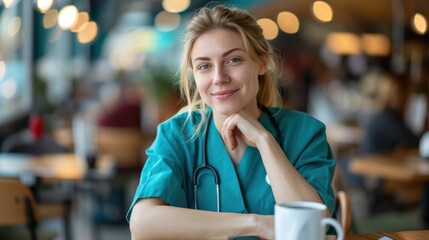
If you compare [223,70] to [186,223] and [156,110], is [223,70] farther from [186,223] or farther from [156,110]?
[156,110]

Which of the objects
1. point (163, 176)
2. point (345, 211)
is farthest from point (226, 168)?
point (345, 211)

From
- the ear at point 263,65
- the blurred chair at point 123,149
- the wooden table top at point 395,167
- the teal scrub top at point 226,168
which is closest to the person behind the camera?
the teal scrub top at point 226,168

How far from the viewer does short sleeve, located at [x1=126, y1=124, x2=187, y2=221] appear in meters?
1.75

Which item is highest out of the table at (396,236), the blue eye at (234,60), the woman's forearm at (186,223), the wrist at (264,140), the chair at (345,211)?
the blue eye at (234,60)

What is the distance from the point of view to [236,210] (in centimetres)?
182

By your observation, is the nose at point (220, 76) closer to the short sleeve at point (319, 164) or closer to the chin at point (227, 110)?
the chin at point (227, 110)

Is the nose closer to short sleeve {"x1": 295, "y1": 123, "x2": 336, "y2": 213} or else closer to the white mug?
short sleeve {"x1": 295, "y1": 123, "x2": 336, "y2": 213}

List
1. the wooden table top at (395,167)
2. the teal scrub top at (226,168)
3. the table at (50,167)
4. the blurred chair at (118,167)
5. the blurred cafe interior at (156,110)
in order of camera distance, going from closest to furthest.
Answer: the teal scrub top at (226,168) < the table at (50,167) < the wooden table top at (395,167) < the blurred cafe interior at (156,110) < the blurred chair at (118,167)

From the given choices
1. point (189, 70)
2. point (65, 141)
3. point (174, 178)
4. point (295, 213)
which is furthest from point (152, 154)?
point (65, 141)

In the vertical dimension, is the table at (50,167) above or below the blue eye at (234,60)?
below

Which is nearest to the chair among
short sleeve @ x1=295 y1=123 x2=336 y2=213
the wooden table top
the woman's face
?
short sleeve @ x1=295 y1=123 x2=336 y2=213

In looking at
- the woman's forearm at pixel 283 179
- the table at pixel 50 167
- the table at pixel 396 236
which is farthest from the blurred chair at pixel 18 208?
the table at pixel 396 236

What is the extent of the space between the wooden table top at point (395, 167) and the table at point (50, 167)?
1690 mm

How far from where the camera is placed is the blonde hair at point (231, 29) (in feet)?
6.12
